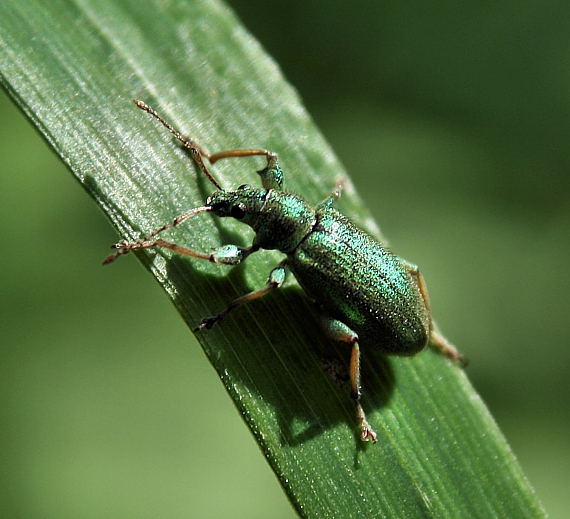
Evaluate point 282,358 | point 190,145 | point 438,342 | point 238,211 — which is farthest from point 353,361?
point 190,145

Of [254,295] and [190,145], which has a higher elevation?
[190,145]

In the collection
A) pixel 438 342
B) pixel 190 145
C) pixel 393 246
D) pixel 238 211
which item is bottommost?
pixel 438 342

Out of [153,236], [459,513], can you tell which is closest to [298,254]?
[153,236]

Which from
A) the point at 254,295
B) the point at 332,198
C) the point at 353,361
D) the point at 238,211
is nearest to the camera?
the point at 254,295

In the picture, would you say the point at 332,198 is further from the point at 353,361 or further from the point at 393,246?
the point at 393,246

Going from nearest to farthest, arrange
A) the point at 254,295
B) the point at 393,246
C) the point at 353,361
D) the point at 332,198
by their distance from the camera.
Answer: the point at 254,295, the point at 353,361, the point at 332,198, the point at 393,246

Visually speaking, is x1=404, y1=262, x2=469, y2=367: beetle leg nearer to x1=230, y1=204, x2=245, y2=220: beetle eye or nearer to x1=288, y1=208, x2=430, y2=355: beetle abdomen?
x1=288, y1=208, x2=430, y2=355: beetle abdomen
